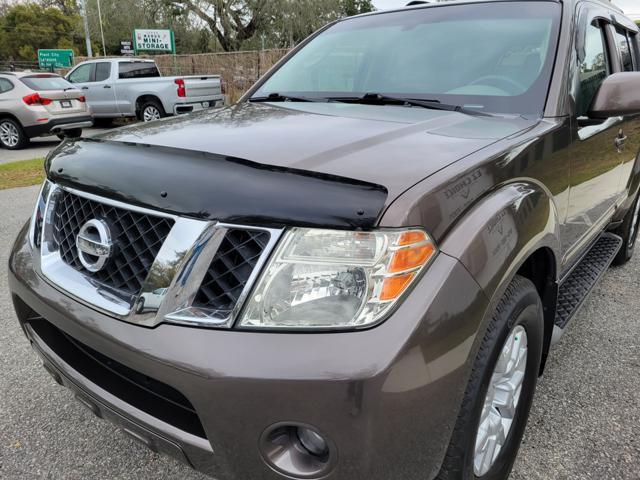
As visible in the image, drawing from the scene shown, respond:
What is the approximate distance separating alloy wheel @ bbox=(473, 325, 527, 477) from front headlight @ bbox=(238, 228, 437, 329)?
52cm

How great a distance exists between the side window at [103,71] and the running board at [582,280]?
44.1 ft

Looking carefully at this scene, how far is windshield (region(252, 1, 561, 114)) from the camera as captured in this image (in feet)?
7.64

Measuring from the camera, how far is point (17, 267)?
1.92 m

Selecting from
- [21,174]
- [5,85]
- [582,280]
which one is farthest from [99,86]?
[582,280]

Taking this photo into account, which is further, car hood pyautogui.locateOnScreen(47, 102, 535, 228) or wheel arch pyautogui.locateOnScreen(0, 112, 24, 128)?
wheel arch pyautogui.locateOnScreen(0, 112, 24, 128)

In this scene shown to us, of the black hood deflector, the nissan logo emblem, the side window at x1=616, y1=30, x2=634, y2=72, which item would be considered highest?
the side window at x1=616, y1=30, x2=634, y2=72

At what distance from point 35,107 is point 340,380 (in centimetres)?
1161

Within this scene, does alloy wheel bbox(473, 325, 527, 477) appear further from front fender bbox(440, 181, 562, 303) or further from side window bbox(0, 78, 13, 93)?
side window bbox(0, 78, 13, 93)

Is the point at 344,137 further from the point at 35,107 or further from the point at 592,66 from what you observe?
the point at 35,107

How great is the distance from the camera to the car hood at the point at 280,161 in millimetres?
1316

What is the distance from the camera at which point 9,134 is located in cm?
1109

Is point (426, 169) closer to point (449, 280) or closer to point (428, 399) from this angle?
point (449, 280)

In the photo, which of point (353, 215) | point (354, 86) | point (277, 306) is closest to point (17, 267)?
point (277, 306)

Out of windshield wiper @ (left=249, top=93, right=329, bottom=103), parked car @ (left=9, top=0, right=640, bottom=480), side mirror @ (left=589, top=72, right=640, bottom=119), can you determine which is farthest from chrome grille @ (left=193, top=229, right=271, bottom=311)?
side mirror @ (left=589, top=72, right=640, bottom=119)
